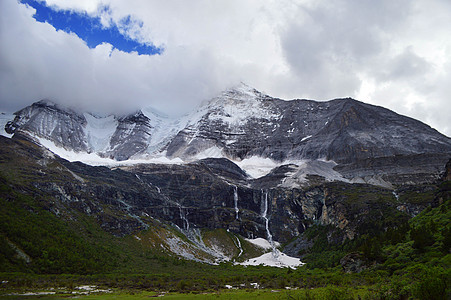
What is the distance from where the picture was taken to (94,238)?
5207 inches

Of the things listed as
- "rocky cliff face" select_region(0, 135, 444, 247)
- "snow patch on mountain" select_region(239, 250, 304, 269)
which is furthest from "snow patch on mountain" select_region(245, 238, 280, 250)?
"snow patch on mountain" select_region(239, 250, 304, 269)

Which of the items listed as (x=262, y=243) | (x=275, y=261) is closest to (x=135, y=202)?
(x=262, y=243)

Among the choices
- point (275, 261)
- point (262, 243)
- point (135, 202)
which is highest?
point (135, 202)

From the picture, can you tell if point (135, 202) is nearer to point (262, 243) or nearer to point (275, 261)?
point (262, 243)

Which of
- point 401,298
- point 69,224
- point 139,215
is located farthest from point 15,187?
point 401,298

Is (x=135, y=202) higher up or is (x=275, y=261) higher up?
(x=135, y=202)

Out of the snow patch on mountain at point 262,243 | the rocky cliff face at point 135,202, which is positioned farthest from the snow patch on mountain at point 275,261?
the rocky cliff face at point 135,202

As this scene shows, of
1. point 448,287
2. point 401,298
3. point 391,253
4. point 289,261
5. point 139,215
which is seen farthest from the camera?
point 139,215

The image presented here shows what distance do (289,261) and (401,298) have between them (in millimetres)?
110077

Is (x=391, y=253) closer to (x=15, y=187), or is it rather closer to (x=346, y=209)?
(x=346, y=209)

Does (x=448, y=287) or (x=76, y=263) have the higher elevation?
(x=448, y=287)

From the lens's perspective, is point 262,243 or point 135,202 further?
point 135,202

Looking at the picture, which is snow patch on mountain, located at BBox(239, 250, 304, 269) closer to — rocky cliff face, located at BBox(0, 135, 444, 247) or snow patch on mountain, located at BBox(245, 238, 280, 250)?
snow patch on mountain, located at BBox(245, 238, 280, 250)

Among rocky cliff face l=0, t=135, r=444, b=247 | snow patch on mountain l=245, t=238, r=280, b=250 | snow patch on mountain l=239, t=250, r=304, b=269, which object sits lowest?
snow patch on mountain l=239, t=250, r=304, b=269
